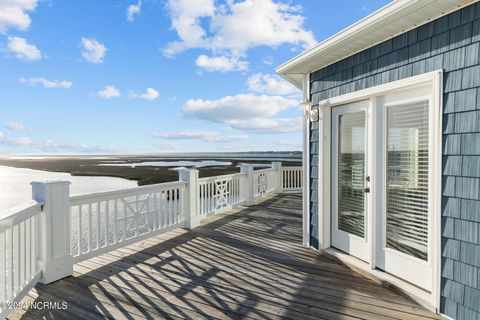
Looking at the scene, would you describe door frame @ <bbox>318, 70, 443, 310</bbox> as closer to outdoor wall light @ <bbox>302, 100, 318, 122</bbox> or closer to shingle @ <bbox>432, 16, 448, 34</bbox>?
outdoor wall light @ <bbox>302, 100, 318, 122</bbox>

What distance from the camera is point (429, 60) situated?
2.32 metres

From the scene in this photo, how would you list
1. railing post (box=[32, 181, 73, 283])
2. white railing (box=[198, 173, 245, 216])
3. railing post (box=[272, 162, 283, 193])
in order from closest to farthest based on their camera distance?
1. railing post (box=[32, 181, 73, 283])
2. white railing (box=[198, 173, 245, 216])
3. railing post (box=[272, 162, 283, 193])

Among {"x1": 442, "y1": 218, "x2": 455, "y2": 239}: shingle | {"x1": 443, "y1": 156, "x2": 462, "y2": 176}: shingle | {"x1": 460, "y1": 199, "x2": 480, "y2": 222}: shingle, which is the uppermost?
{"x1": 443, "y1": 156, "x2": 462, "y2": 176}: shingle

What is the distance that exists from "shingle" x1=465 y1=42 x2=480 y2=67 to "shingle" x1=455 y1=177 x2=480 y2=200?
0.84 m

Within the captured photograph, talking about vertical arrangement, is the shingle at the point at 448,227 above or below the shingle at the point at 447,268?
above

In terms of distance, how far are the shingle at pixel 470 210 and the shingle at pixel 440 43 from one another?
1177 millimetres

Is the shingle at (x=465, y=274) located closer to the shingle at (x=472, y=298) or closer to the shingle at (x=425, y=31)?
the shingle at (x=472, y=298)

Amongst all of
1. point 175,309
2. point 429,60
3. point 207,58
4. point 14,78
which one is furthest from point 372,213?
point 14,78

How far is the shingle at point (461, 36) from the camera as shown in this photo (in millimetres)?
2046

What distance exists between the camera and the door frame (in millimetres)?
2244

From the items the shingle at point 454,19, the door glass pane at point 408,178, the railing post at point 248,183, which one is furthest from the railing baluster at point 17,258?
the railing post at point 248,183

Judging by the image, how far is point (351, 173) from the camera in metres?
3.32

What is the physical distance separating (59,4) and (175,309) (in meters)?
5.86

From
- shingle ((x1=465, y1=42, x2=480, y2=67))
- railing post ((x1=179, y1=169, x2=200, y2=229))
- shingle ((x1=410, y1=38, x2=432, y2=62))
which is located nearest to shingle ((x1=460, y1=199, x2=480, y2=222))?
shingle ((x1=465, y1=42, x2=480, y2=67))
